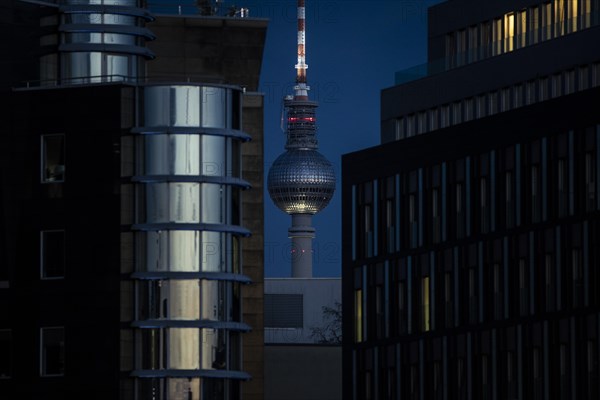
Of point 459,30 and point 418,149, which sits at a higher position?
point 459,30

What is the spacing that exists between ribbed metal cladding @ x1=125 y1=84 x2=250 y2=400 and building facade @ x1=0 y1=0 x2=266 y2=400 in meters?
0.06

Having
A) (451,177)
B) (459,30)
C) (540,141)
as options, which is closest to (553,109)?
(540,141)

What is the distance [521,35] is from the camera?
412ft

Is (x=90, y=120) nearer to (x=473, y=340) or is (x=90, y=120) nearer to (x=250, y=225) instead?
(x=250, y=225)

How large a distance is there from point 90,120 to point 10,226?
223 inches

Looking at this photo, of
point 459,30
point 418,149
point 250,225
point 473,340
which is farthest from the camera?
point 459,30

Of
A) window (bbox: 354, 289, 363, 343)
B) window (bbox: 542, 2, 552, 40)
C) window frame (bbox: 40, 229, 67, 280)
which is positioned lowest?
window (bbox: 354, 289, 363, 343)

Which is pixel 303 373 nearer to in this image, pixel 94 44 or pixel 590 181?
pixel 590 181

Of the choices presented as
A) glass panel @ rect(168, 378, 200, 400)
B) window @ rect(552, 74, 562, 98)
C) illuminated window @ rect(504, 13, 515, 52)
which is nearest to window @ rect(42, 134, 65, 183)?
glass panel @ rect(168, 378, 200, 400)

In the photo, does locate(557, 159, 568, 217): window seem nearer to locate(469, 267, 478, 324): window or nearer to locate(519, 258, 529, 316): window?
locate(519, 258, 529, 316): window

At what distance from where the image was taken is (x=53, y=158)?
95125 mm

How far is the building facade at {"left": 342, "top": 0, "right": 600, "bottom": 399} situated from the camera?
355 feet

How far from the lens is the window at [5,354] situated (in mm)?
92625

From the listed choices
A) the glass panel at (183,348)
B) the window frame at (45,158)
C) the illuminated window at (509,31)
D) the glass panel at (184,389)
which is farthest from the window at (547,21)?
the glass panel at (184,389)
